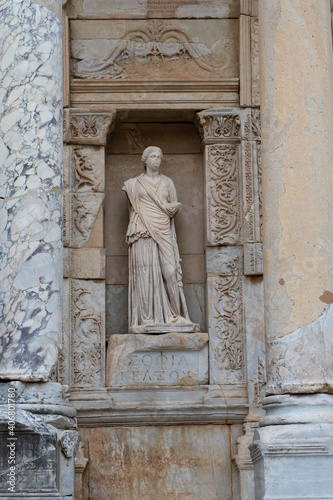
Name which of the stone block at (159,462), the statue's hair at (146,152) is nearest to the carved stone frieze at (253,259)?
the statue's hair at (146,152)

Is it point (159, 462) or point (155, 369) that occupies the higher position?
point (155, 369)

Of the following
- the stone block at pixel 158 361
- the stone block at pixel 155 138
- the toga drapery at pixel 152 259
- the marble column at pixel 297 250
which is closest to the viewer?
the marble column at pixel 297 250

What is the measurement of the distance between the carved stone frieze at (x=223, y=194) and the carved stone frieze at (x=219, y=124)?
11 cm

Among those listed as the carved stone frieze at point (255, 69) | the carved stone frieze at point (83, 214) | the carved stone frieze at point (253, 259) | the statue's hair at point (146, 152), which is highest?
the carved stone frieze at point (255, 69)

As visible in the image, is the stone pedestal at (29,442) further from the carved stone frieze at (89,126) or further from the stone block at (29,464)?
the carved stone frieze at (89,126)

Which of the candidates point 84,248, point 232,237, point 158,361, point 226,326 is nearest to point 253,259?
point 232,237

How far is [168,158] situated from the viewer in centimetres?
1482

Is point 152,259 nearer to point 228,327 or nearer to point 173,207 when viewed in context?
point 173,207

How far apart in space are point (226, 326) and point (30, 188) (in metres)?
3.83

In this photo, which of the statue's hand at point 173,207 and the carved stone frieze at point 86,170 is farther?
the carved stone frieze at point 86,170

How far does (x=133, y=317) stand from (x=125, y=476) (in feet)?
6.99

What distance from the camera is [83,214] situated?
14.0m

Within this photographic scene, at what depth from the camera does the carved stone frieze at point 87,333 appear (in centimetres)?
1343

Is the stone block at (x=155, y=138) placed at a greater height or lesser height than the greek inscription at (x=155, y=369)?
greater
